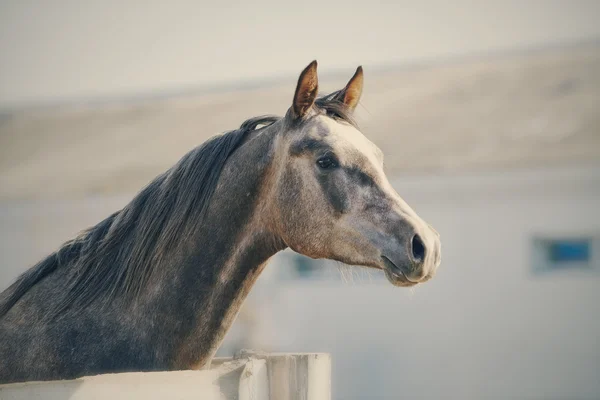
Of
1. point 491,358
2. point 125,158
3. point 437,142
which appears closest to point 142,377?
point 491,358

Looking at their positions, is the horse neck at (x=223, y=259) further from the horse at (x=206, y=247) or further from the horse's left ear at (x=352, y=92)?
the horse's left ear at (x=352, y=92)

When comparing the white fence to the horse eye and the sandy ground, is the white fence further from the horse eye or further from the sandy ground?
the sandy ground

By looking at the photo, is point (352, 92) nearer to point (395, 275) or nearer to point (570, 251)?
point (395, 275)

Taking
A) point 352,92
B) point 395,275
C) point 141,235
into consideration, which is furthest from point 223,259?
point 352,92

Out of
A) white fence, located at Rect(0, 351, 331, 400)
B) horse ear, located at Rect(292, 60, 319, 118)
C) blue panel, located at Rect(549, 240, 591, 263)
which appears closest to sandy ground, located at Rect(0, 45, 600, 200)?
blue panel, located at Rect(549, 240, 591, 263)

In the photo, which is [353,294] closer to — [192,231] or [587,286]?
[587,286]

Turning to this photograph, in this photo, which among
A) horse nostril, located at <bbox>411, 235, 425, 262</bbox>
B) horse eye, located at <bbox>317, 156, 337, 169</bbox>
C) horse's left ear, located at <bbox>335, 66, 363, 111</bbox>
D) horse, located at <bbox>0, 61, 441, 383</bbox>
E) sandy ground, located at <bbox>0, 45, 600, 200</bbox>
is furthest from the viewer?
sandy ground, located at <bbox>0, 45, 600, 200</bbox>

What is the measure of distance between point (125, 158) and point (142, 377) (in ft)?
59.3

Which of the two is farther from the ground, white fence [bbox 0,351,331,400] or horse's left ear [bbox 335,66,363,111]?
horse's left ear [bbox 335,66,363,111]

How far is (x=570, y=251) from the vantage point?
1572 centimetres

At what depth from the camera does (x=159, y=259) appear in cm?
429

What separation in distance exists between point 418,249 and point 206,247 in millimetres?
984

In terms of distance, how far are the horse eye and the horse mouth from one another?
18.9 inches

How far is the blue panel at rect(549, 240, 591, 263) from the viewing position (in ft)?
51.3
